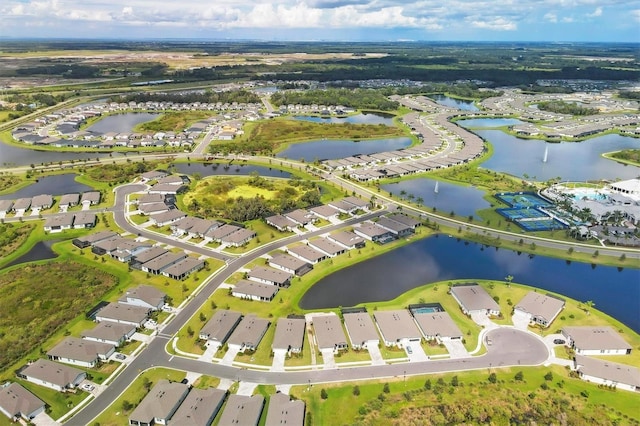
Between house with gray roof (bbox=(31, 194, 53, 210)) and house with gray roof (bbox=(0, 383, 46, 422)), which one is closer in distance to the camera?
house with gray roof (bbox=(0, 383, 46, 422))

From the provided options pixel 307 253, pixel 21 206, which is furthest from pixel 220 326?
pixel 21 206

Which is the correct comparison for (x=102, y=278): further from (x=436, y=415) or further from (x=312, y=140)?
(x=312, y=140)

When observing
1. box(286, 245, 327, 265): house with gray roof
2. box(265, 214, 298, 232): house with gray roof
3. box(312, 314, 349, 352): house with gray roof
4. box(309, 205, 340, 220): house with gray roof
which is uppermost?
box(309, 205, 340, 220): house with gray roof

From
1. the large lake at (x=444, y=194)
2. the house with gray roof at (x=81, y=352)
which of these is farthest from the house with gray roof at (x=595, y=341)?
the house with gray roof at (x=81, y=352)

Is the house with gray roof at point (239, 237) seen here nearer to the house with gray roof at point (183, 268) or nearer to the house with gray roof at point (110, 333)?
the house with gray roof at point (183, 268)

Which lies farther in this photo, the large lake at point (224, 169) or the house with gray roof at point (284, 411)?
the large lake at point (224, 169)

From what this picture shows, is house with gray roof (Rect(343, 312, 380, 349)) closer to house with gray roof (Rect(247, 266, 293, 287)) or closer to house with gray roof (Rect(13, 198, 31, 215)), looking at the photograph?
house with gray roof (Rect(247, 266, 293, 287))

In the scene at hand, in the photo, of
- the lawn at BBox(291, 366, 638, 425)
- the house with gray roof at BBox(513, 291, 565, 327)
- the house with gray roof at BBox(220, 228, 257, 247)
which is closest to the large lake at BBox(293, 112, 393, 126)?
the house with gray roof at BBox(220, 228, 257, 247)
